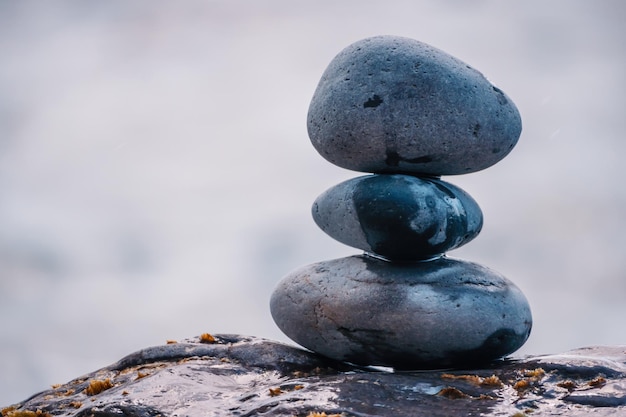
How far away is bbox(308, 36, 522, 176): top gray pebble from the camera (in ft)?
30.0

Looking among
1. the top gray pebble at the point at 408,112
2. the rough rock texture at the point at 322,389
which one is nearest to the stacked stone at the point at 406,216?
the top gray pebble at the point at 408,112

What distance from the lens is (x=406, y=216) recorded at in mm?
8891

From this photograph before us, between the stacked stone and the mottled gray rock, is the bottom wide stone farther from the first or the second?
the mottled gray rock

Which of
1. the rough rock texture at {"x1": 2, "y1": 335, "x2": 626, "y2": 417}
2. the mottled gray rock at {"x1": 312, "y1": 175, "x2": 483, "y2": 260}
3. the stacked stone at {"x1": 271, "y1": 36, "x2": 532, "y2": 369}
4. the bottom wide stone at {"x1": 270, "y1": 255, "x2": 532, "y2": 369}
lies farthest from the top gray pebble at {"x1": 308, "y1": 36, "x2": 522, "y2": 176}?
the rough rock texture at {"x1": 2, "y1": 335, "x2": 626, "y2": 417}

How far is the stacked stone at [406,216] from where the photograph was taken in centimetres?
890

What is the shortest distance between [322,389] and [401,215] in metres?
2.74

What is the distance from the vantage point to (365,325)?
9023mm

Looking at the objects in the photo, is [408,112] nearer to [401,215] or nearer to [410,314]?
[401,215]

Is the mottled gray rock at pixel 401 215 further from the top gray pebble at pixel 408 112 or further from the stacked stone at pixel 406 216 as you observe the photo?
the top gray pebble at pixel 408 112

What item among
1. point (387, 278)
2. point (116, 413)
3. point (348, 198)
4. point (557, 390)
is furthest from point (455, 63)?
point (116, 413)

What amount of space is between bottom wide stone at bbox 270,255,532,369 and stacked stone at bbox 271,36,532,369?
0.05ft

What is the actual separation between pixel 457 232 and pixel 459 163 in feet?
3.33

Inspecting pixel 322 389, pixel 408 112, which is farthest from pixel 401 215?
pixel 322 389

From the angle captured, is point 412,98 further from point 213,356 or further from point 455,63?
point 213,356
